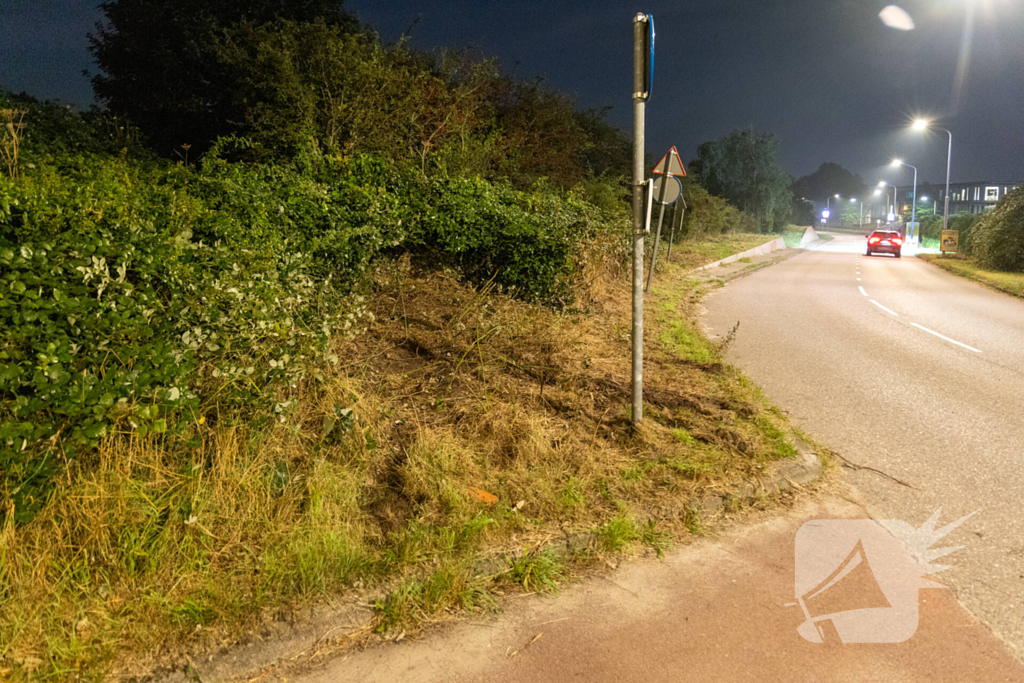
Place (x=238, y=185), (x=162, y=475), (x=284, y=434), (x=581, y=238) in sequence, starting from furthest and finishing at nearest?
(x=581, y=238)
(x=238, y=185)
(x=284, y=434)
(x=162, y=475)

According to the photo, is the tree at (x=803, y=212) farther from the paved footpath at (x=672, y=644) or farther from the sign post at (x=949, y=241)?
the paved footpath at (x=672, y=644)

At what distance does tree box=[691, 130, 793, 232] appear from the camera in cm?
6631

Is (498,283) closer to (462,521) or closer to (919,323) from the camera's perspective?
(462,521)

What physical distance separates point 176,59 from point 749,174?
193 ft

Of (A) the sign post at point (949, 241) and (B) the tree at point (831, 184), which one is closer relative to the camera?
(A) the sign post at point (949, 241)

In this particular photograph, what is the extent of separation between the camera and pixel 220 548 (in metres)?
3.35

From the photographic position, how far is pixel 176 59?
766 inches

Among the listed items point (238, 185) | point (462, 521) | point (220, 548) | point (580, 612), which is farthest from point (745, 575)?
point (238, 185)

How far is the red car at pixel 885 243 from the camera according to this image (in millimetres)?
37062

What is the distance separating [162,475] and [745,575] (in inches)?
123

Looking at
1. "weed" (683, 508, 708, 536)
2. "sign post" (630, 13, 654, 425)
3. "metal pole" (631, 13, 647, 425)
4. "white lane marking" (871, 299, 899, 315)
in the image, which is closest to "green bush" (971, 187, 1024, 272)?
"white lane marking" (871, 299, 899, 315)

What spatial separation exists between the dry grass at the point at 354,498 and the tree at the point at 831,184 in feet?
607

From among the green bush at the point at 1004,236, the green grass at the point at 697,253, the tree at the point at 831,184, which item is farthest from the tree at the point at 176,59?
the tree at the point at 831,184

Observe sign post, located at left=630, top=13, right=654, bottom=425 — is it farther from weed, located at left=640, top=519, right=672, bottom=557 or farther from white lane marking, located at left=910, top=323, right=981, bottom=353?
white lane marking, located at left=910, top=323, right=981, bottom=353
